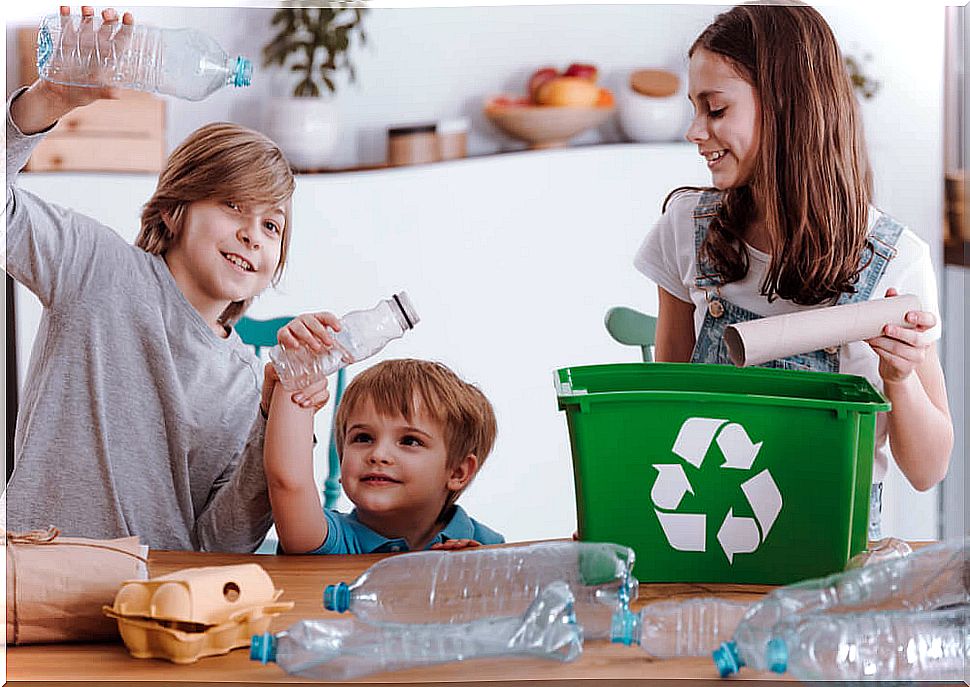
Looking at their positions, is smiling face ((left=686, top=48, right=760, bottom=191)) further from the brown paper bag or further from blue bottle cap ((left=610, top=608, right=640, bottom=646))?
the brown paper bag

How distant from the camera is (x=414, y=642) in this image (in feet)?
2.67

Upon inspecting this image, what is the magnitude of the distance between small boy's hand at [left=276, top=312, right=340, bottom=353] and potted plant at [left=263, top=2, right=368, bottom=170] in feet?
5.18

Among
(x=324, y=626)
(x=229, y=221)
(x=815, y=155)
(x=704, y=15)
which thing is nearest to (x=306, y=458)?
(x=324, y=626)

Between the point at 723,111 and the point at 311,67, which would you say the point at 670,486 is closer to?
the point at 723,111

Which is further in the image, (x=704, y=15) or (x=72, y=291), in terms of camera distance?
(x=704, y=15)

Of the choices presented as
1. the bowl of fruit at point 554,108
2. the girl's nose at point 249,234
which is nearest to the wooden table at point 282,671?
the girl's nose at point 249,234

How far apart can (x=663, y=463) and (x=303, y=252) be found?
1.76 m

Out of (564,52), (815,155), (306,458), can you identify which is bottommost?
(306,458)

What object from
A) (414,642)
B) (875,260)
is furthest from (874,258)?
(414,642)

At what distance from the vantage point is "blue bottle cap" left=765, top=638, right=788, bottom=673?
2.50 ft

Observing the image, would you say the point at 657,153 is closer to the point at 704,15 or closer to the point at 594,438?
the point at 704,15

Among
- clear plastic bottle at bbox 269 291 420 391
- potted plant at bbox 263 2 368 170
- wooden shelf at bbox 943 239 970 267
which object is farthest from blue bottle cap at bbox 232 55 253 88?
wooden shelf at bbox 943 239 970 267

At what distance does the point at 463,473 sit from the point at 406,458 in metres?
0.09

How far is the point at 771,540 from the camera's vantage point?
0.98 m
